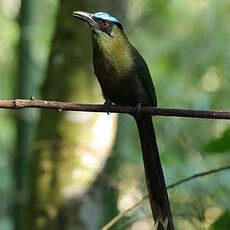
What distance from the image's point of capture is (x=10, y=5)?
27.0ft

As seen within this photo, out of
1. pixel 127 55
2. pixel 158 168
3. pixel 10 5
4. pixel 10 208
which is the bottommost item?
pixel 158 168

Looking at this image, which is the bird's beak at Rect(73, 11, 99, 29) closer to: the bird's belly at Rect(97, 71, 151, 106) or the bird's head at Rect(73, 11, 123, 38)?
the bird's head at Rect(73, 11, 123, 38)

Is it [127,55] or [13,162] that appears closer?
[127,55]

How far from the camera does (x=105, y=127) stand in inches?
142

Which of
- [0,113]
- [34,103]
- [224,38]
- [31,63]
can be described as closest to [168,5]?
[224,38]

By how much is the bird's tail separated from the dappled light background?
0.33ft

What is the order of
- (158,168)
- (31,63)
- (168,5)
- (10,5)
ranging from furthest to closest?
(10,5) < (168,5) < (31,63) < (158,168)

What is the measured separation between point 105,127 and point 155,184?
113cm

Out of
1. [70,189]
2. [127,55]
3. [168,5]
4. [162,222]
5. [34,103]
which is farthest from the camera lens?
[168,5]

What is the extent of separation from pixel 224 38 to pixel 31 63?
184cm

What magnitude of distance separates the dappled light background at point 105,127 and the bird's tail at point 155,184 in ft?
0.33

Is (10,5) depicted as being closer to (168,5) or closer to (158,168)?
(168,5)

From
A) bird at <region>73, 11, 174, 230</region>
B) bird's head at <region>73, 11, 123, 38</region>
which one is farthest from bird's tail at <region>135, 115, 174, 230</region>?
bird's head at <region>73, 11, 123, 38</region>

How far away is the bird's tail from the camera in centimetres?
240
